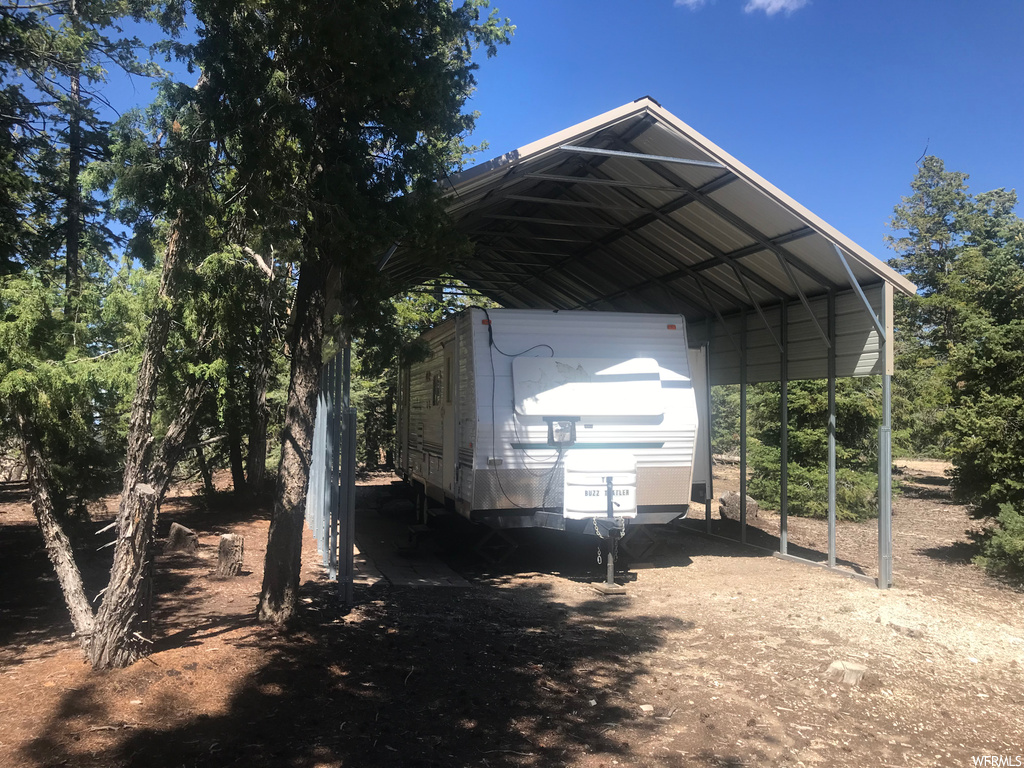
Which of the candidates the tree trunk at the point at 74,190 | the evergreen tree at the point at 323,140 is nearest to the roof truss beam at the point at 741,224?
the evergreen tree at the point at 323,140

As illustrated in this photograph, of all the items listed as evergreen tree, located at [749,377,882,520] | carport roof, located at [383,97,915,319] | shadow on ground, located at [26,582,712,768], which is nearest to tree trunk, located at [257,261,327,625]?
shadow on ground, located at [26,582,712,768]

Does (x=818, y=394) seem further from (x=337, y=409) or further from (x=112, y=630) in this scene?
(x=112, y=630)

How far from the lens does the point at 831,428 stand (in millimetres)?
9320

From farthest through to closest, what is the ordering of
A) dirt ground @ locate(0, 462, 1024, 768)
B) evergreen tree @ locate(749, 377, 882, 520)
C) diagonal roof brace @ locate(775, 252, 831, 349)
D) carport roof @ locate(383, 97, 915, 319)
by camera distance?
evergreen tree @ locate(749, 377, 882, 520)
diagonal roof brace @ locate(775, 252, 831, 349)
carport roof @ locate(383, 97, 915, 319)
dirt ground @ locate(0, 462, 1024, 768)

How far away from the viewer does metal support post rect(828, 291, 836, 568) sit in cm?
930

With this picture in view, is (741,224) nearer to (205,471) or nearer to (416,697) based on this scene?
(416,697)

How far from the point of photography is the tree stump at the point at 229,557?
8.55 meters

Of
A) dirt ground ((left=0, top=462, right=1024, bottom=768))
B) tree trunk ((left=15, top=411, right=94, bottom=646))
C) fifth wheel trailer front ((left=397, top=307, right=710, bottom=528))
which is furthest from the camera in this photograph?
fifth wheel trailer front ((left=397, top=307, right=710, bottom=528))

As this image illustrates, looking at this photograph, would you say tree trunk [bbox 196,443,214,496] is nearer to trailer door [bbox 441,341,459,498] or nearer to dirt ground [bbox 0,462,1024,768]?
dirt ground [bbox 0,462,1024,768]

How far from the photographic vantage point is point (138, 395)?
522 centimetres

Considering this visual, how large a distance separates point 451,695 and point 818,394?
1203 centimetres

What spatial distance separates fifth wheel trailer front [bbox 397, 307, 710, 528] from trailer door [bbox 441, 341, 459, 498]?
49mm

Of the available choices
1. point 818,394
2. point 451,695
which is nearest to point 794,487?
point 818,394

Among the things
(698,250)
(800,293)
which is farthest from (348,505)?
(698,250)
